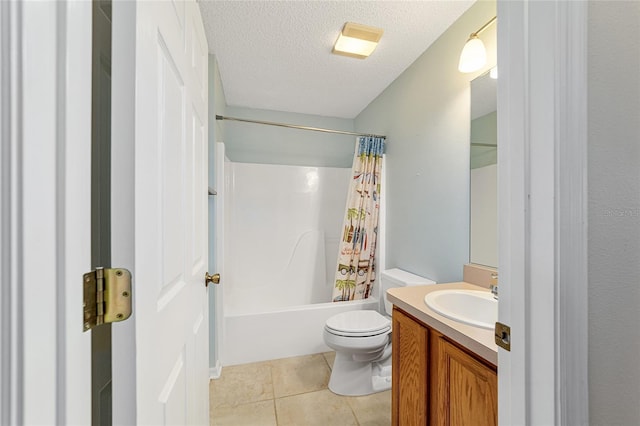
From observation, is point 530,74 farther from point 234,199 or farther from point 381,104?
point 234,199

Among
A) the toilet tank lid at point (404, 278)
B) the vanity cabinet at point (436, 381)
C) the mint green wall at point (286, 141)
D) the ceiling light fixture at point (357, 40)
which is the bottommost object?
the vanity cabinet at point (436, 381)

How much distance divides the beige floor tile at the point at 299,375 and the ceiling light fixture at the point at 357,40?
7.49 ft

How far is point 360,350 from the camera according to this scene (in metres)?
1.66

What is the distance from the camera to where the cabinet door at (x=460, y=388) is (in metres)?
0.78

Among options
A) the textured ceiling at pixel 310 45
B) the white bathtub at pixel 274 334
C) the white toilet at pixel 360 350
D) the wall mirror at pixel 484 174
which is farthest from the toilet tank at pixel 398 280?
the textured ceiling at pixel 310 45

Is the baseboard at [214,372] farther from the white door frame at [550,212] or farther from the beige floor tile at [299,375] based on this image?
the white door frame at [550,212]

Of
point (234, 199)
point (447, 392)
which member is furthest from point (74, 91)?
point (234, 199)

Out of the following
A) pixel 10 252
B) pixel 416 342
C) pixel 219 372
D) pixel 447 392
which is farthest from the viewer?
pixel 219 372

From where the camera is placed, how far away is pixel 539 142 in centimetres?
51

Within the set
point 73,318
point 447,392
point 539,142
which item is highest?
point 539,142

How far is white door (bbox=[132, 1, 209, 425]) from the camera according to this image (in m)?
0.49

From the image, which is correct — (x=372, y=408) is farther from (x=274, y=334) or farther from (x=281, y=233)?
(x=281, y=233)

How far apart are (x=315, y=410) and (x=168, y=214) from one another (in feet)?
5.10

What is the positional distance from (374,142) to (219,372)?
2224 mm
